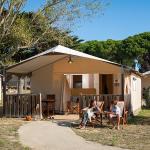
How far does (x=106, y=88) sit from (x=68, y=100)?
221cm

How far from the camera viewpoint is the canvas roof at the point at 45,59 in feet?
63.4

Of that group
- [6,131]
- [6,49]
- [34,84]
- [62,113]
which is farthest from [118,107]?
[6,49]

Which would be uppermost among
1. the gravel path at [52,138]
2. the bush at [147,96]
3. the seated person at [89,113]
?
the bush at [147,96]

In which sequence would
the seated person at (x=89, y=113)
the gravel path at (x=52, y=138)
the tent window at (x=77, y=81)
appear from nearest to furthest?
the gravel path at (x=52, y=138) < the seated person at (x=89, y=113) < the tent window at (x=77, y=81)

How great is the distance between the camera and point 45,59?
2091 cm

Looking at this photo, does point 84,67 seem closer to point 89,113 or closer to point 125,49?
point 89,113

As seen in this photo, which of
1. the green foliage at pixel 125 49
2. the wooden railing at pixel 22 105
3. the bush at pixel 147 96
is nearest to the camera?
the wooden railing at pixel 22 105

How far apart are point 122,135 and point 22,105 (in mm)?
7027

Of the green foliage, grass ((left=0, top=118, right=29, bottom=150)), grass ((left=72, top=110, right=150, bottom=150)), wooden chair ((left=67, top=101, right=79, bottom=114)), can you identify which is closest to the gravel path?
grass ((left=0, top=118, right=29, bottom=150))

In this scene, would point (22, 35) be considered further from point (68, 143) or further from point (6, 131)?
point (68, 143)

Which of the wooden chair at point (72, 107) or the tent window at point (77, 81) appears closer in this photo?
the wooden chair at point (72, 107)

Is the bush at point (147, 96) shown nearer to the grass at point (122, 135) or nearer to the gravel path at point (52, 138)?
the grass at point (122, 135)

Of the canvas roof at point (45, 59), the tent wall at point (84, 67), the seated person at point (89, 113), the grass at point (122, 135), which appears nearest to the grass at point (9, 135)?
the grass at point (122, 135)

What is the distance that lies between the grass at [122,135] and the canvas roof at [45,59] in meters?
4.12
